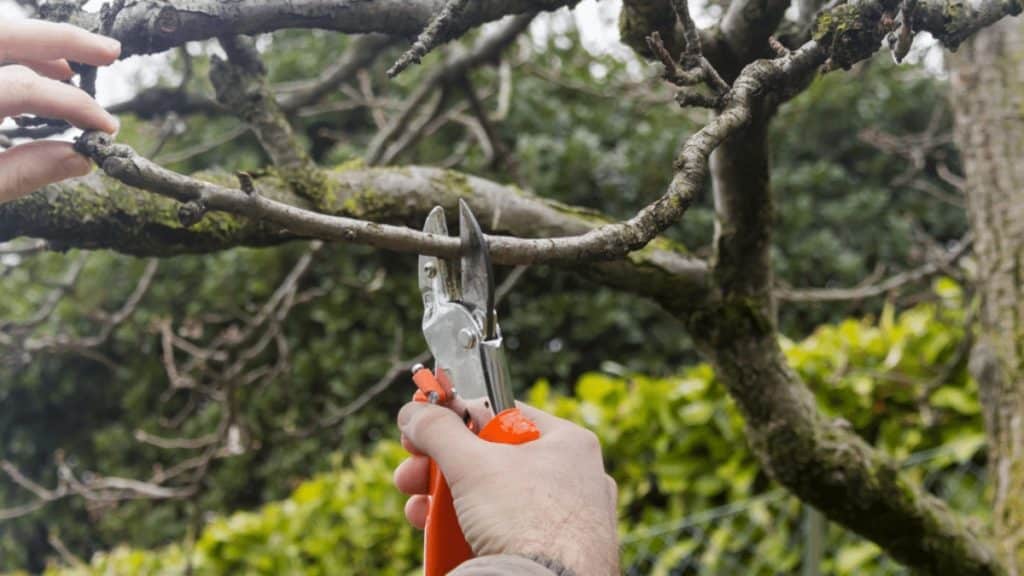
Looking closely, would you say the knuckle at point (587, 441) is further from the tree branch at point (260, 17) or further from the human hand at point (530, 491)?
the tree branch at point (260, 17)

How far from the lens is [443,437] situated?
104 cm

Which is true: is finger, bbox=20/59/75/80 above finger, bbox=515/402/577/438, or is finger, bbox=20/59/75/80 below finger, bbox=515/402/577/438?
above

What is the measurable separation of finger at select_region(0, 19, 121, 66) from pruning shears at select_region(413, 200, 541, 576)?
1.37ft

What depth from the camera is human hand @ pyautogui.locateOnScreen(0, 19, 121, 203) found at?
970 millimetres

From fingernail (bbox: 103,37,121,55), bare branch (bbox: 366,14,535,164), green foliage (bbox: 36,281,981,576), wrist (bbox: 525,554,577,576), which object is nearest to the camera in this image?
wrist (bbox: 525,554,577,576)

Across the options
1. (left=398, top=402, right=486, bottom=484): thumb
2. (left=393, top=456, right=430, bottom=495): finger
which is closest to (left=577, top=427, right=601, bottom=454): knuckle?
(left=398, top=402, right=486, bottom=484): thumb

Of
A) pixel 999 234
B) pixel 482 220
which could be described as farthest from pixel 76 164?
pixel 999 234

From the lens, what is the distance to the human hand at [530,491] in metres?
0.96

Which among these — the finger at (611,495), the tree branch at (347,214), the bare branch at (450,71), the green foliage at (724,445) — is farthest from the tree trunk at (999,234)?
the finger at (611,495)

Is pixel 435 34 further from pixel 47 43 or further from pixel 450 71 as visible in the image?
pixel 450 71

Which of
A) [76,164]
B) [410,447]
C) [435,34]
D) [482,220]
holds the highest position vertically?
[435,34]

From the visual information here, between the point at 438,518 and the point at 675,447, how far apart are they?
273 cm

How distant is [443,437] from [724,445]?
9.09 ft

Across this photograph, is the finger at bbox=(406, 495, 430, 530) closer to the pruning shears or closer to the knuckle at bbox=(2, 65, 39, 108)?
the pruning shears
